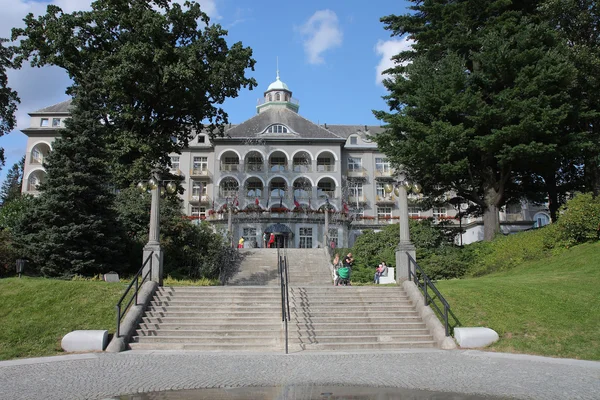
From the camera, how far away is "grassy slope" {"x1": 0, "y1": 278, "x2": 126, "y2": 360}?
35.3 ft

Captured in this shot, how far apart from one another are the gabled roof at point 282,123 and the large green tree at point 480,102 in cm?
2289

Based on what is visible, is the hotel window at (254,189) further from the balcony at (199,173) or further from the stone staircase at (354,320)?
the stone staircase at (354,320)


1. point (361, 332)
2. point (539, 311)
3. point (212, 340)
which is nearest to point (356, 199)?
point (539, 311)

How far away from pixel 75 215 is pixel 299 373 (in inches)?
643

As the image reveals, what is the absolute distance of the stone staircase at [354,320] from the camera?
1157 centimetres

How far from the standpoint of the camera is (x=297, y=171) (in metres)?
51.6

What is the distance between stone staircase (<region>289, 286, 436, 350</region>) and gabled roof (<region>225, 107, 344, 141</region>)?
38.2 metres

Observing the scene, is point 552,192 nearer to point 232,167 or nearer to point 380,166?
point 380,166

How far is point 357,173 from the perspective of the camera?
5516 centimetres

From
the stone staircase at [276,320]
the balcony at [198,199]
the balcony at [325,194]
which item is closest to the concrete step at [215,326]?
the stone staircase at [276,320]

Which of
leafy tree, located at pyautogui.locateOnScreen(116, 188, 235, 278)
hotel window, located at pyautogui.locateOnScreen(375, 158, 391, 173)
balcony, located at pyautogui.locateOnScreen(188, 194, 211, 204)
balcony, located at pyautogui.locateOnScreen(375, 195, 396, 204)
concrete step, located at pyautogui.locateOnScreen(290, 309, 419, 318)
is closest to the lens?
concrete step, located at pyautogui.locateOnScreen(290, 309, 419, 318)

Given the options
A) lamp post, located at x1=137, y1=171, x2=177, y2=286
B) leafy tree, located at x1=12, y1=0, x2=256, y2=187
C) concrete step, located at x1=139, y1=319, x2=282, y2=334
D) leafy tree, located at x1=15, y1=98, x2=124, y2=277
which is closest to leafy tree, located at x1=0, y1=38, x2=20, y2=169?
leafy tree, located at x1=12, y1=0, x2=256, y2=187

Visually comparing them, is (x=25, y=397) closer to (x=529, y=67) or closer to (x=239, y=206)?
(x=529, y=67)

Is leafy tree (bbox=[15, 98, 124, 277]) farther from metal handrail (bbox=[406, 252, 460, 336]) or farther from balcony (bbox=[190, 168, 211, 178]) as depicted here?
balcony (bbox=[190, 168, 211, 178])
